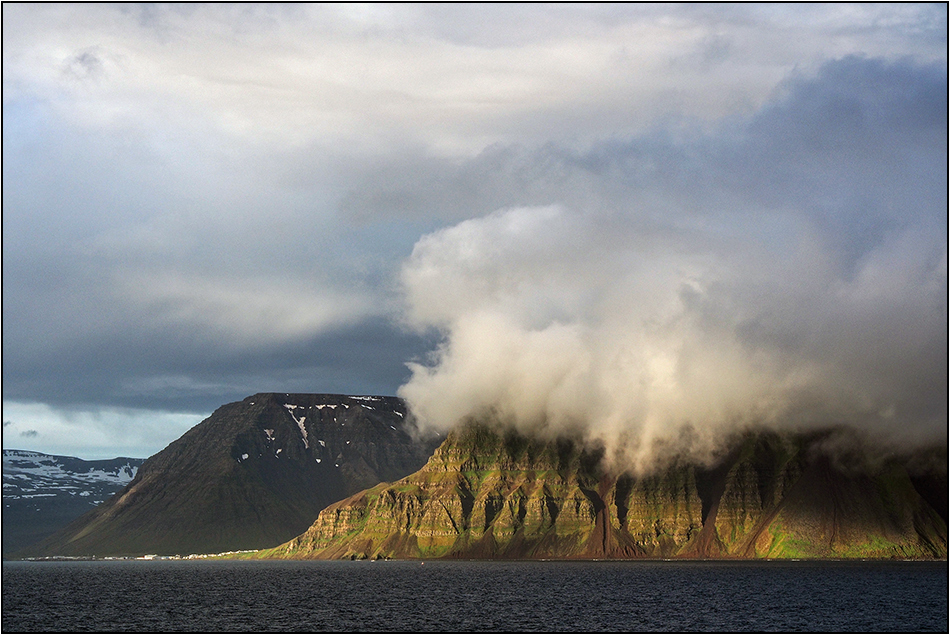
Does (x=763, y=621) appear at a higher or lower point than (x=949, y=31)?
lower

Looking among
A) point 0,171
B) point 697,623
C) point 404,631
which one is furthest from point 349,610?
point 0,171

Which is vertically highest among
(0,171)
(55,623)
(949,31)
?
(949,31)

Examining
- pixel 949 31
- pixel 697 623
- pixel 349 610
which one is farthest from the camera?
pixel 349 610

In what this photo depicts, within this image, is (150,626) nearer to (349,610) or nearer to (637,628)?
(349,610)

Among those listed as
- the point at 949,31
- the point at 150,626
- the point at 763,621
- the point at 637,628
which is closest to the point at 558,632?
the point at 637,628

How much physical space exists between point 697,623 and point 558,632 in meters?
26.6

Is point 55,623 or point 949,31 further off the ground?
point 949,31

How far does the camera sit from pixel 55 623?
551ft

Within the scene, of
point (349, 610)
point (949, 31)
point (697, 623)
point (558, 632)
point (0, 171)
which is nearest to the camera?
Answer: point (0, 171)

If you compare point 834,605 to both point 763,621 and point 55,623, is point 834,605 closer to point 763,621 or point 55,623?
point 763,621

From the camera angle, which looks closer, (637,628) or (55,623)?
(637,628)

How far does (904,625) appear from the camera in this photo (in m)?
159

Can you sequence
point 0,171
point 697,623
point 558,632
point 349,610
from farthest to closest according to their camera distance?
point 349,610 < point 697,623 < point 558,632 < point 0,171

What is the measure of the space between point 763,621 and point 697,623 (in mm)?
12701
